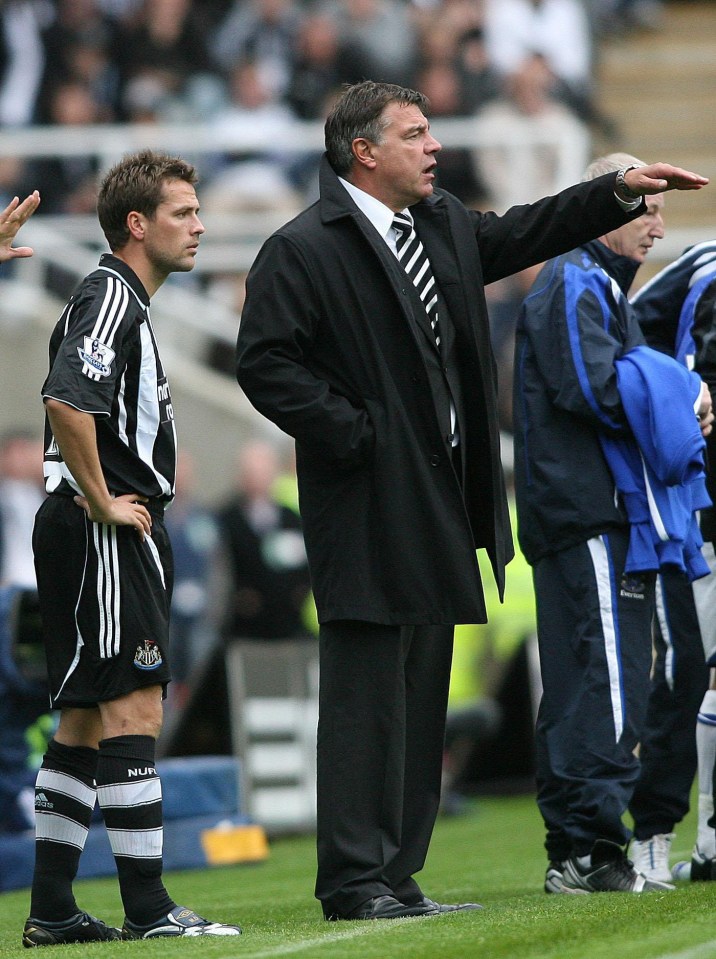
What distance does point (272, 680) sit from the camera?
→ 9453 millimetres

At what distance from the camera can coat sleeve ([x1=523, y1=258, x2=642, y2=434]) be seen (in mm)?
5160

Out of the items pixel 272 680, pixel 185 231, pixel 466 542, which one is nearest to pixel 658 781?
pixel 466 542

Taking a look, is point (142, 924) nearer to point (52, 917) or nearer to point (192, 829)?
point (52, 917)

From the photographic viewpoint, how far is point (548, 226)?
4.97 meters

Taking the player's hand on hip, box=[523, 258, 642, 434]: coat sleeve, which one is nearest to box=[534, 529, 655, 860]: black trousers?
box=[523, 258, 642, 434]: coat sleeve

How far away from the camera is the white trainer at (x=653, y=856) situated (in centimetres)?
546

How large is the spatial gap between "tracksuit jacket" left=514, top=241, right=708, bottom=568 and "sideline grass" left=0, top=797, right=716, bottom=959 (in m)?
1.09

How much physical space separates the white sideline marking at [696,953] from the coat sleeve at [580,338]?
1846 mm

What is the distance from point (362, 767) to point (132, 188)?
1666 mm

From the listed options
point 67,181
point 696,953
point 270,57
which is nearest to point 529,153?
point 270,57

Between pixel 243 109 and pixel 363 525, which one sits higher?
pixel 243 109

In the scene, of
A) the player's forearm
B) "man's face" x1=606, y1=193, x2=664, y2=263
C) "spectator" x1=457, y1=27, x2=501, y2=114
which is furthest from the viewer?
"spectator" x1=457, y1=27, x2=501, y2=114

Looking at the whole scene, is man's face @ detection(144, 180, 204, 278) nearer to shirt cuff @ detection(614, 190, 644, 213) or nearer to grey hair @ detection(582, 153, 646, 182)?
shirt cuff @ detection(614, 190, 644, 213)

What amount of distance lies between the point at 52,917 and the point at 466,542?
147 centimetres
